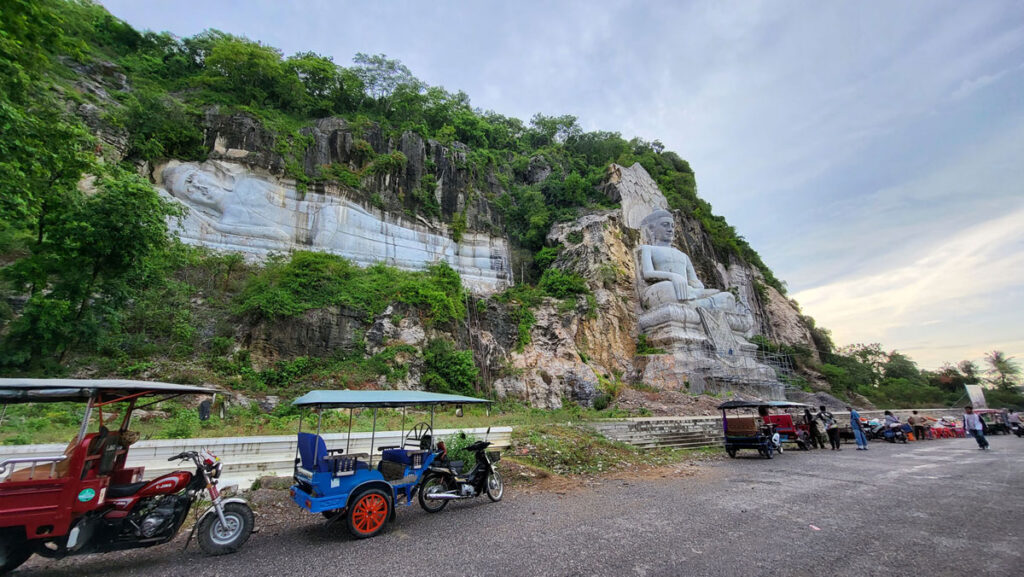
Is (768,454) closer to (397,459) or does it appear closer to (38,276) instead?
(397,459)

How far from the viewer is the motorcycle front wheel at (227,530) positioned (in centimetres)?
393

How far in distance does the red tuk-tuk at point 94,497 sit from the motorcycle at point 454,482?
2115mm

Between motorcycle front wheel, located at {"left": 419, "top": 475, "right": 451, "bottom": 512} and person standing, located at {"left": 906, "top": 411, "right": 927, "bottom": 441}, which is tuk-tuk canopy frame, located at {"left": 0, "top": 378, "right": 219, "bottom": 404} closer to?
motorcycle front wheel, located at {"left": 419, "top": 475, "right": 451, "bottom": 512}

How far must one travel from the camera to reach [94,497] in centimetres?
351

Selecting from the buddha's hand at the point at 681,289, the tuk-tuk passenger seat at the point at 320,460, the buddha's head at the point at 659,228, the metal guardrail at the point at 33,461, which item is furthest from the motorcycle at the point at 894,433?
the metal guardrail at the point at 33,461

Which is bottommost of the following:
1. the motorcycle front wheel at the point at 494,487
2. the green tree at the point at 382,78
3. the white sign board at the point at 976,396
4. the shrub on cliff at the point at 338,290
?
the motorcycle front wheel at the point at 494,487

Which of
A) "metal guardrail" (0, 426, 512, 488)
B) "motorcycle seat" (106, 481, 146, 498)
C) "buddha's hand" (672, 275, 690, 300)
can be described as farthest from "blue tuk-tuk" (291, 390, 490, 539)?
"buddha's hand" (672, 275, 690, 300)

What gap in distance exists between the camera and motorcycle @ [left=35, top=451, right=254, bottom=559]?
3.44m

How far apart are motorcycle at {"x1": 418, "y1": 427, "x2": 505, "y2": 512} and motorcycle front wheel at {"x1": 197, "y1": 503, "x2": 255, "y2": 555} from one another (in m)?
2.01

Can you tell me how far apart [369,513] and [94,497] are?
2.37 m

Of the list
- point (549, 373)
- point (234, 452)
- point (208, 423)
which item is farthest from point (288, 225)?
point (234, 452)

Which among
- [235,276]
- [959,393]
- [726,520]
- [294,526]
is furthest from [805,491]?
[959,393]

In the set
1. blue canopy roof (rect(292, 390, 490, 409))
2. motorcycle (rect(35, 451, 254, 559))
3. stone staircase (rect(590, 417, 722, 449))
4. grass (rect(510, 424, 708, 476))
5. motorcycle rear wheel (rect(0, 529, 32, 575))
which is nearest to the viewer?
motorcycle rear wheel (rect(0, 529, 32, 575))

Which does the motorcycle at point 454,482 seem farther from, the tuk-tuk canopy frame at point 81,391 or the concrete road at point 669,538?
the tuk-tuk canopy frame at point 81,391
